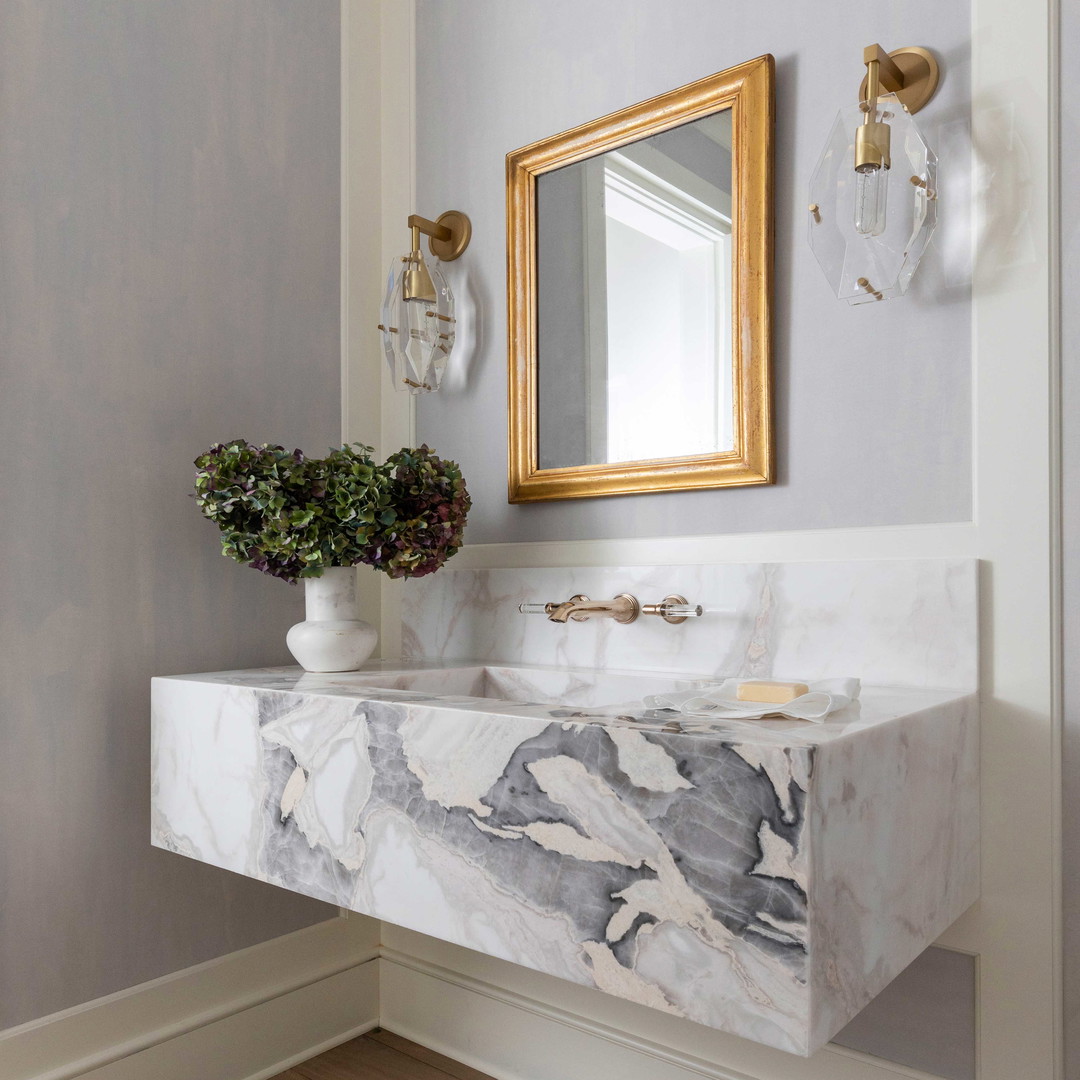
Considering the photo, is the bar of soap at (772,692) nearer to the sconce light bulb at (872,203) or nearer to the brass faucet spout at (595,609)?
the brass faucet spout at (595,609)

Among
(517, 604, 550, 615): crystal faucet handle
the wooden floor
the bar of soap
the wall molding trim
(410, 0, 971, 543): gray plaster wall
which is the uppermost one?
(410, 0, 971, 543): gray plaster wall

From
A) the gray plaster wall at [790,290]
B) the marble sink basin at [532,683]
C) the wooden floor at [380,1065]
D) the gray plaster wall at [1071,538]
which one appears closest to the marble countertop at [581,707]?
the marble sink basin at [532,683]

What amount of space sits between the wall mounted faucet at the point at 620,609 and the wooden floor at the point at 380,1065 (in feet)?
2.77

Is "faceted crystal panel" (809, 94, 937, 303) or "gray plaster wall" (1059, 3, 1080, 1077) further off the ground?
"faceted crystal panel" (809, 94, 937, 303)

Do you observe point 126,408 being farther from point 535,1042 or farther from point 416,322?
point 535,1042

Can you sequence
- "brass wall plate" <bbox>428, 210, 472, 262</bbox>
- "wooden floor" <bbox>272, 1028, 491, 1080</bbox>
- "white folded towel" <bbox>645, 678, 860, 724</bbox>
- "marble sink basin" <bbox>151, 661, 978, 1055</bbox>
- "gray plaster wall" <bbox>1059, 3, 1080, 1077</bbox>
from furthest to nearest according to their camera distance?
"brass wall plate" <bbox>428, 210, 472, 262</bbox>
"wooden floor" <bbox>272, 1028, 491, 1080</bbox>
"gray plaster wall" <bbox>1059, 3, 1080, 1077</bbox>
"white folded towel" <bbox>645, 678, 860, 724</bbox>
"marble sink basin" <bbox>151, 661, 978, 1055</bbox>

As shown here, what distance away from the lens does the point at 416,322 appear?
5.38 ft

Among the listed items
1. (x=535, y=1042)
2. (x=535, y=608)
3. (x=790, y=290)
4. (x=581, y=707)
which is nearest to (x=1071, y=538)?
(x=790, y=290)

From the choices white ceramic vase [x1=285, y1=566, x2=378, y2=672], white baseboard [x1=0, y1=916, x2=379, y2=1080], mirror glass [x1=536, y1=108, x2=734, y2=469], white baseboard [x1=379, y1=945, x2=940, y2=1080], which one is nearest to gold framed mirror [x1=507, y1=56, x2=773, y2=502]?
mirror glass [x1=536, y1=108, x2=734, y2=469]

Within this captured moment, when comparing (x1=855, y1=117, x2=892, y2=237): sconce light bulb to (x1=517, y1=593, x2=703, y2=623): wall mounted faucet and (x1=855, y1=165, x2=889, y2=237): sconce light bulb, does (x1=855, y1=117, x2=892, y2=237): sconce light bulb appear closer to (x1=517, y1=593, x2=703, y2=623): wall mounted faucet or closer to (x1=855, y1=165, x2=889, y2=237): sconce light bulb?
(x1=855, y1=165, x2=889, y2=237): sconce light bulb

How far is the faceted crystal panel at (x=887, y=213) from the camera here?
1.12 m

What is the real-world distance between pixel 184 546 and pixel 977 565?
121cm

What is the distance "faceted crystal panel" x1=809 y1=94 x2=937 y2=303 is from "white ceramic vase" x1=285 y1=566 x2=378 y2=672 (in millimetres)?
857

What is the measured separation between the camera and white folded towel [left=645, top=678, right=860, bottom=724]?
91 cm
